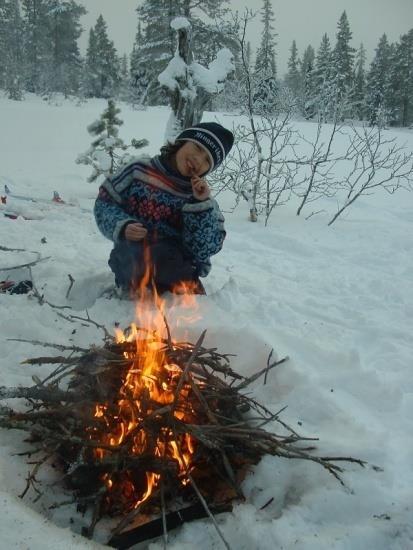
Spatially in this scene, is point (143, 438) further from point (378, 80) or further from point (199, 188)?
point (378, 80)

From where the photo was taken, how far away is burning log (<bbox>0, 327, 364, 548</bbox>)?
5.43 ft

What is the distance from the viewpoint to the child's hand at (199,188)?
121 inches

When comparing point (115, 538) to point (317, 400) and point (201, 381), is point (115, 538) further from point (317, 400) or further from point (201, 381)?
point (317, 400)

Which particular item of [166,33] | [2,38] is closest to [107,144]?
[166,33]

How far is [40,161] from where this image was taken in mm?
11961

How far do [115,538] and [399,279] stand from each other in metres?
3.82

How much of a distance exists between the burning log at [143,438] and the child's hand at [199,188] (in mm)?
1379

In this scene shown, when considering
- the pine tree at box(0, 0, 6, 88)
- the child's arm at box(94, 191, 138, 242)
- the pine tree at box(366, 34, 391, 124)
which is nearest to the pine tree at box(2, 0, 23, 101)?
the pine tree at box(0, 0, 6, 88)

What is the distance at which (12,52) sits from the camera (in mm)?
36375

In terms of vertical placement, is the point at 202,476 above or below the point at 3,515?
below

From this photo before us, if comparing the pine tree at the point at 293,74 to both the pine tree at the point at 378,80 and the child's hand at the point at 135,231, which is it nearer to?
the pine tree at the point at 378,80

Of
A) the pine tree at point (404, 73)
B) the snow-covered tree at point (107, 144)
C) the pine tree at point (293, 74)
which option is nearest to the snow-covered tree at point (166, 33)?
the snow-covered tree at point (107, 144)

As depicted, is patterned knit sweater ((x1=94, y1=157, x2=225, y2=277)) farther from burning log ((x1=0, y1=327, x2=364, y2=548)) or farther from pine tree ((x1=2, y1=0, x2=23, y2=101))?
pine tree ((x1=2, y1=0, x2=23, y2=101))

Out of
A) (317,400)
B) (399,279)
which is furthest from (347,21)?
(317,400)
